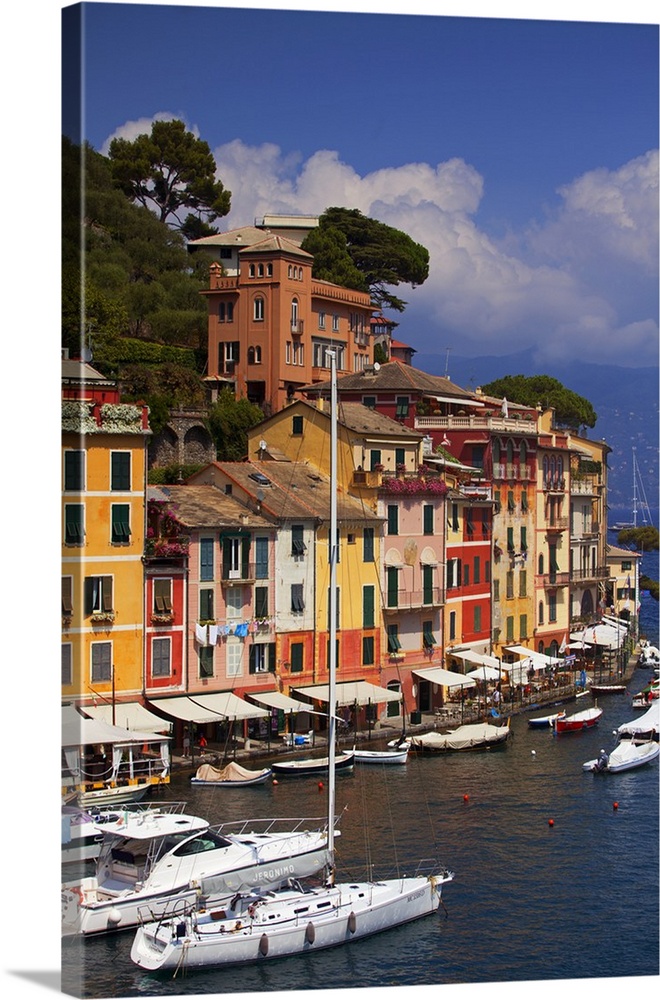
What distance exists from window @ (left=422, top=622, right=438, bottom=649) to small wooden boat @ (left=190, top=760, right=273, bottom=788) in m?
7.59

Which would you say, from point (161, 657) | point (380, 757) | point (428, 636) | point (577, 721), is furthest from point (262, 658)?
point (577, 721)

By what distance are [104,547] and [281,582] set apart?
417 centimetres

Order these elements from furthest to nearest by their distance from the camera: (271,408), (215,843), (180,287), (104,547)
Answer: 1. (180,287)
2. (271,408)
3. (104,547)
4. (215,843)

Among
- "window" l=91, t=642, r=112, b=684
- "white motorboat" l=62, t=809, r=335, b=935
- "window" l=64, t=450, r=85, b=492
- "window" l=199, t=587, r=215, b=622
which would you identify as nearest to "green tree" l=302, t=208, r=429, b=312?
"window" l=199, t=587, r=215, b=622

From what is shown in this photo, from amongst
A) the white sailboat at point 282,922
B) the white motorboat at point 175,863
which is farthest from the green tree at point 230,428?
the white sailboat at point 282,922

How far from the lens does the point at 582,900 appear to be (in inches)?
718

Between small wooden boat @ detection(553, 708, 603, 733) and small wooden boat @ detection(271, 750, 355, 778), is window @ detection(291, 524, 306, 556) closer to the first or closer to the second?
small wooden boat @ detection(271, 750, 355, 778)

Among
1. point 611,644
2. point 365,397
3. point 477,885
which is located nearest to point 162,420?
point 365,397

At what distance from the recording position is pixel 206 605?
1023 inches

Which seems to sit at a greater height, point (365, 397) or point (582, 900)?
point (365, 397)

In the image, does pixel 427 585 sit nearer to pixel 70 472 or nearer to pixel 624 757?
pixel 624 757

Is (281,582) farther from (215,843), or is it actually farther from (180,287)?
(180,287)

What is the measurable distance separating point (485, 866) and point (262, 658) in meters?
8.22

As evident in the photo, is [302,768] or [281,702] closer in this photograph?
[302,768]
